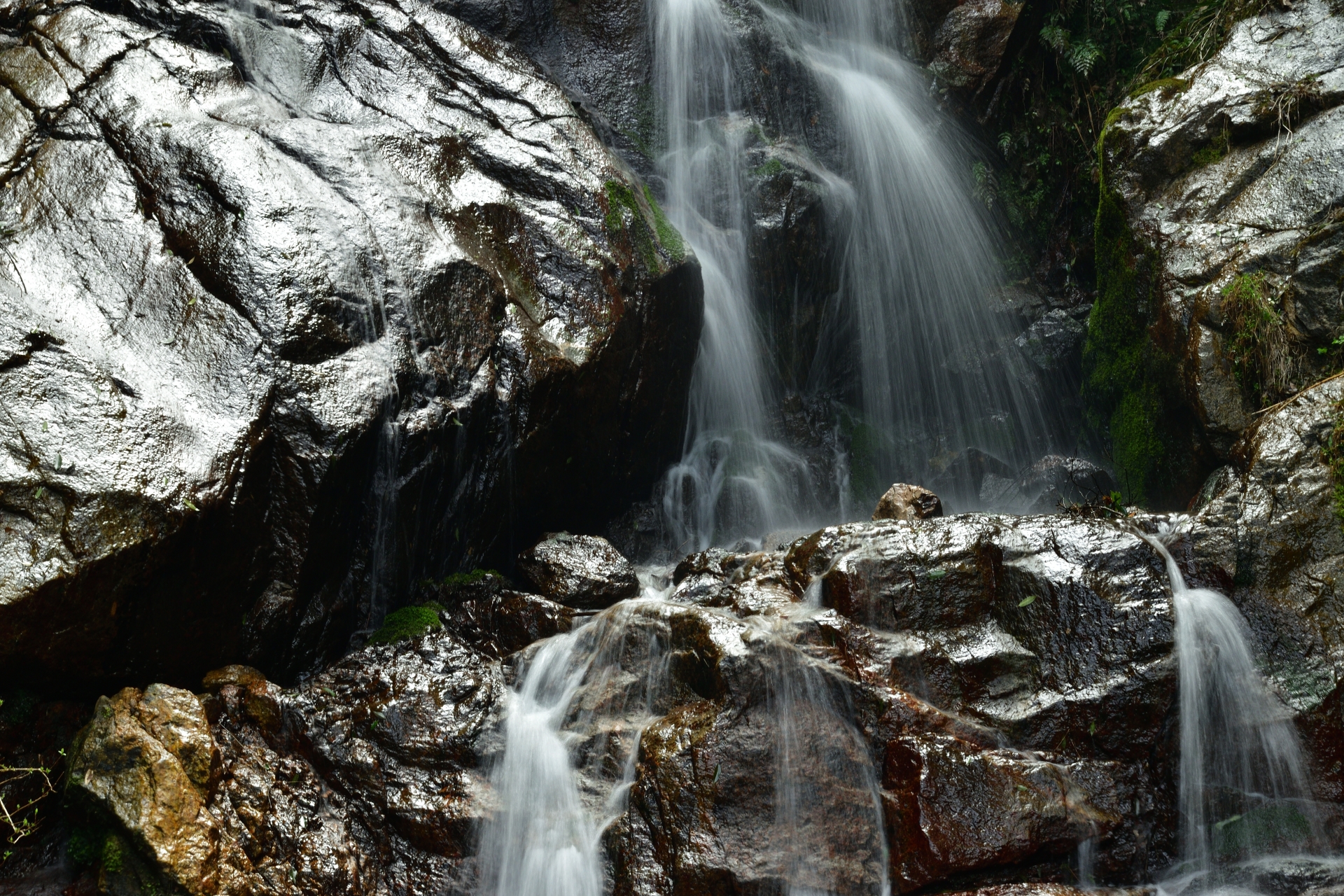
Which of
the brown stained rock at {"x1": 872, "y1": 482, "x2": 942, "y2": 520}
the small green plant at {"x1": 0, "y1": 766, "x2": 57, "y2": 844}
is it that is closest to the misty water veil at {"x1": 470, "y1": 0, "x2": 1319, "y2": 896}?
the brown stained rock at {"x1": 872, "y1": 482, "x2": 942, "y2": 520}

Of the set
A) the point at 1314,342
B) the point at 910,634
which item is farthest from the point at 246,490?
the point at 1314,342

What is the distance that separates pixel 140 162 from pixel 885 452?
25.7 ft

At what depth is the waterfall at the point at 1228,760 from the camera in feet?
14.9

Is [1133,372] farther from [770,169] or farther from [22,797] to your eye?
[22,797]

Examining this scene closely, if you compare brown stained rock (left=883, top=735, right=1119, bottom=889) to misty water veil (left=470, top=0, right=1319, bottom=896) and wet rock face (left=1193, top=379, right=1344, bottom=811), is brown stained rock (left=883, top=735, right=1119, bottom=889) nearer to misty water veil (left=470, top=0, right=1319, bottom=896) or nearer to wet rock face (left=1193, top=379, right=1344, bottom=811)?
misty water veil (left=470, top=0, right=1319, bottom=896)

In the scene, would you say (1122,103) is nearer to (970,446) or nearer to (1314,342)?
(1314,342)

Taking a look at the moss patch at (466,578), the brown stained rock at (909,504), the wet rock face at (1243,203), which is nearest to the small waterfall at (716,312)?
the brown stained rock at (909,504)

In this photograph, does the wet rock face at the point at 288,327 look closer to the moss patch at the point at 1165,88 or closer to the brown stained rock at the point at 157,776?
the brown stained rock at the point at 157,776

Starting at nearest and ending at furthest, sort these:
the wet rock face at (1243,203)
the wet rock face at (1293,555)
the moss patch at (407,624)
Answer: the wet rock face at (1293,555)
the moss patch at (407,624)
the wet rock face at (1243,203)

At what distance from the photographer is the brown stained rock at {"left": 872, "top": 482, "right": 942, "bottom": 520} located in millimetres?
6574

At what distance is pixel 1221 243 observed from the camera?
6.80 metres

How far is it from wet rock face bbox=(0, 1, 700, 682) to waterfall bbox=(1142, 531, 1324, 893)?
14.5ft

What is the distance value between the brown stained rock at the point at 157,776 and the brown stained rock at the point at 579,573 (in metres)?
2.39

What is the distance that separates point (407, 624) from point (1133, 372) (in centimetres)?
659
